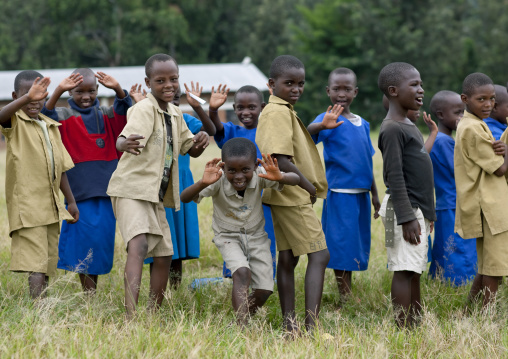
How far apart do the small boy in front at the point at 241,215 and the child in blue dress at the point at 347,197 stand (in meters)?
0.87

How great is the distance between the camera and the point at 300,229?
14.2 ft

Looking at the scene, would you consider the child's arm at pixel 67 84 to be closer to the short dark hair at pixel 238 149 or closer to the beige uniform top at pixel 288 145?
the short dark hair at pixel 238 149

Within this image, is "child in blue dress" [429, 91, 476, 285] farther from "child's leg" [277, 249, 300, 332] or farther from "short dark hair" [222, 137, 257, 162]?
"short dark hair" [222, 137, 257, 162]

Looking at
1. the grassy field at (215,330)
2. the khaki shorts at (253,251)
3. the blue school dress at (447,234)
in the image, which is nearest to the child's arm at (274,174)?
the khaki shorts at (253,251)

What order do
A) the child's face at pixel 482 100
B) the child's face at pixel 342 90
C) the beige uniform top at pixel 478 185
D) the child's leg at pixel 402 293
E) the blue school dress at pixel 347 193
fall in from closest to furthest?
the child's leg at pixel 402 293 → the beige uniform top at pixel 478 185 → the child's face at pixel 482 100 → the blue school dress at pixel 347 193 → the child's face at pixel 342 90

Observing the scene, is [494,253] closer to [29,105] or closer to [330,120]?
[330,120]

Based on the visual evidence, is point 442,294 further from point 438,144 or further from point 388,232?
point 438,144

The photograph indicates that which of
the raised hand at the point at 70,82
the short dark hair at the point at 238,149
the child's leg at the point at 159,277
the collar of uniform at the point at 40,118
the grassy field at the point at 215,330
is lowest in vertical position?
the grassy field at the point at 215,330

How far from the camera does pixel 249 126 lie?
5.42 m

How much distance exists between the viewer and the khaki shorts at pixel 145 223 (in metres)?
4.11

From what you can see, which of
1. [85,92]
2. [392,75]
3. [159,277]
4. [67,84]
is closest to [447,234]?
[392,75]

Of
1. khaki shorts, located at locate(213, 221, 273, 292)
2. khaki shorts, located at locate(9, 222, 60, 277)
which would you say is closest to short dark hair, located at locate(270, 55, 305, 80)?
khaki shorts, located at locate(213, 221, 273, 292)

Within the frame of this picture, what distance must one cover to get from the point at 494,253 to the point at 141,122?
8.19 ft

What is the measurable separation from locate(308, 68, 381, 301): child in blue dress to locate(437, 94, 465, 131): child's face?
2.66ft
